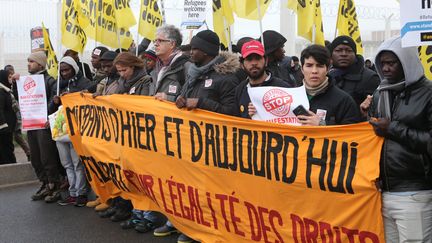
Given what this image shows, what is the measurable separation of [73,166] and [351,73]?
11.9ft

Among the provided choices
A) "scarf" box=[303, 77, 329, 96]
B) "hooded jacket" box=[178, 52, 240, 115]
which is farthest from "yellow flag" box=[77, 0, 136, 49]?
"scarf" box=[303, 77, 329, 96]

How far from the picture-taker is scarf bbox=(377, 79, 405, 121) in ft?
10.6

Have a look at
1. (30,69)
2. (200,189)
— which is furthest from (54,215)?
(200,189)

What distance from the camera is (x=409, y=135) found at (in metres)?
3.03

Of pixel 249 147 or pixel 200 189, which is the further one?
pixel 200 189

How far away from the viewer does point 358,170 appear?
340cm

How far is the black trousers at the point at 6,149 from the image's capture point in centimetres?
859

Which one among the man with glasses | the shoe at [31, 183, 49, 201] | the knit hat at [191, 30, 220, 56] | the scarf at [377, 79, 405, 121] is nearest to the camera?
the scarf at [377, 79, 405, 121]

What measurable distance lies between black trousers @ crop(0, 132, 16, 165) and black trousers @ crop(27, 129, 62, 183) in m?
1.85

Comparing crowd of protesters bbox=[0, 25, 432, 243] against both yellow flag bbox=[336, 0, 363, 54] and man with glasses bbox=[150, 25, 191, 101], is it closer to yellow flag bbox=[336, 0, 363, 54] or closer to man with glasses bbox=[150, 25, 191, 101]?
man with glasses bbox=[150, 25, 191, 101]

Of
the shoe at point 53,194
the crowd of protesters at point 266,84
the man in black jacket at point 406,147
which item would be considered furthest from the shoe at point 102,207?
the man in black jacket at point 406,147

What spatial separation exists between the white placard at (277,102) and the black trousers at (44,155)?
365 cm

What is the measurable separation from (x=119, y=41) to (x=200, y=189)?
146 inches

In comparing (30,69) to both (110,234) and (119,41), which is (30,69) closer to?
(119,41)
